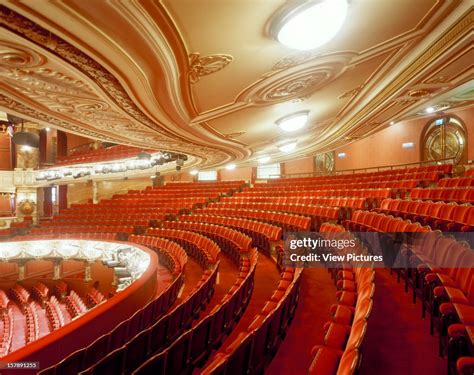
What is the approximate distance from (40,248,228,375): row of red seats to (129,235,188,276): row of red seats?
120 cm

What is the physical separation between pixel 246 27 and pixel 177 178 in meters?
9.36

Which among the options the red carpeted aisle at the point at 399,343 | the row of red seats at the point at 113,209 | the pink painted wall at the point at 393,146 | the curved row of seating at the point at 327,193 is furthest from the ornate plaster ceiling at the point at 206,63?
the row of red seats at the point at 113,209

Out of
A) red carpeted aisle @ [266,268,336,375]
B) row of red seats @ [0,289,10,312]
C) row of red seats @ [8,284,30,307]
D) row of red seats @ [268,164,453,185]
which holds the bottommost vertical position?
row of red seats @ [8,284,30,307]

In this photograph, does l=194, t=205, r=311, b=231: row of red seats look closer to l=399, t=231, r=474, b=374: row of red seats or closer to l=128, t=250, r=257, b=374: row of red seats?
l=399, t=231, r=474, b=374: row of red seats

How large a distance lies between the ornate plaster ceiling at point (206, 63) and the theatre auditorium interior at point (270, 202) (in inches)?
0.5

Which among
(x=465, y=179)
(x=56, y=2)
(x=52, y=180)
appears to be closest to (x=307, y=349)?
(x=56, y=2)

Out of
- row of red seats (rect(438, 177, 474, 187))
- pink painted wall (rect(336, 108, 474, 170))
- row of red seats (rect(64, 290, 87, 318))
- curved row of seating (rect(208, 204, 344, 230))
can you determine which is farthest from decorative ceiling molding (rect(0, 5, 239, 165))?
→ pink painted wall (rect(336, 108, 474, 170))

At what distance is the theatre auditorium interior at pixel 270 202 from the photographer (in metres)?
1.44

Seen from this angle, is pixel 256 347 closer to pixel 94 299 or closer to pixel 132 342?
pixel 132 342

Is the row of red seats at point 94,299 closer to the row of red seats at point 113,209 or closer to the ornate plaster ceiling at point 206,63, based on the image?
the row of red seats at point 113,209

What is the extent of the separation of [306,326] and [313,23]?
166 cm

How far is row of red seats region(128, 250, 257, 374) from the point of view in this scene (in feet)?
4.08

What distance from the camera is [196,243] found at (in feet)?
15.5

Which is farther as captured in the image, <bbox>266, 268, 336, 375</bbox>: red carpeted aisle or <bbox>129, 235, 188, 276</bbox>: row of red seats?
<bbox>129, 235, 188, 276</bbox>: row of red seats
